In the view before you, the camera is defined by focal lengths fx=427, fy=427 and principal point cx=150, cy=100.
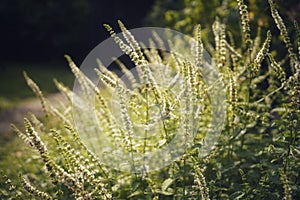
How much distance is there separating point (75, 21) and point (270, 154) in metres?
13.9

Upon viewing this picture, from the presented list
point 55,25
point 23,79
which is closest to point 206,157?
point 23,79

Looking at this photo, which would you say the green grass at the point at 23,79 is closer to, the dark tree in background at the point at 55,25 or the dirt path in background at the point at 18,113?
the dirt path in background at the point at 18,113

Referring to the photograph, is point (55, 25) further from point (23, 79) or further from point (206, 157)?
point (206, 157)

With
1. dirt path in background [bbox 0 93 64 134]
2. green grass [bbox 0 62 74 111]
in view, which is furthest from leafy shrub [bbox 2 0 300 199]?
green grass [bbox 0 62 74 111]

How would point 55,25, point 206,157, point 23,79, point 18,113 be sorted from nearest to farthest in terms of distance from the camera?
point 206,157 < point 18,113 < point 23,79 < point 55,25

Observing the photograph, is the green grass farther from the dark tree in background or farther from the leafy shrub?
the leafy shrub

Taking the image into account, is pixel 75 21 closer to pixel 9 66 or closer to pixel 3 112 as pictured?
pixel 9 66

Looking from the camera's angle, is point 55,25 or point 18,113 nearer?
point 18,113

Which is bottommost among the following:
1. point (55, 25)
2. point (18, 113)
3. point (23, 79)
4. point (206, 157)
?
point (206, 157)

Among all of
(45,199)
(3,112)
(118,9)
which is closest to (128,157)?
(45,199)

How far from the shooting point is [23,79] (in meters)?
13.9

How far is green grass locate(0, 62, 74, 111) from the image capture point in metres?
11.8

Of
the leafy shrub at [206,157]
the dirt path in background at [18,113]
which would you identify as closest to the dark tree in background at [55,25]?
the dirt path in background at [18,113]

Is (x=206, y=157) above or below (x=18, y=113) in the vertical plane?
below
